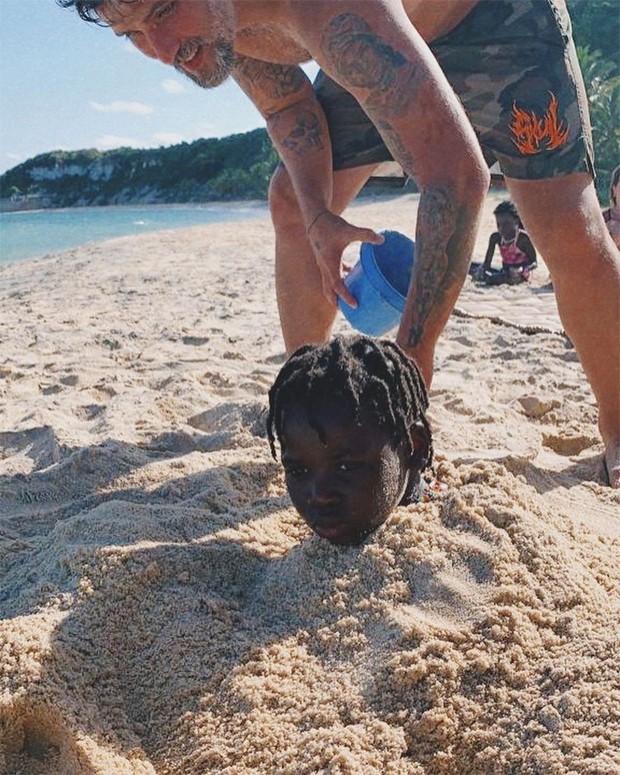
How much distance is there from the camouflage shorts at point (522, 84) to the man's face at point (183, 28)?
→ 0.73m

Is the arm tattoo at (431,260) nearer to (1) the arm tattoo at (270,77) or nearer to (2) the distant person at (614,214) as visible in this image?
(1) the arm tattoo at (270,77)

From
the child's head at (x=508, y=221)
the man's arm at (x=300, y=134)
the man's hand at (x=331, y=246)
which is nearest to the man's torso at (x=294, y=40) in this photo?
the man's arm at (x=300, y=134)

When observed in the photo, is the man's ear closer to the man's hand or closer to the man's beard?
the man's hand

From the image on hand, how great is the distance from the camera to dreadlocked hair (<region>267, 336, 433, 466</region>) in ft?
5.28

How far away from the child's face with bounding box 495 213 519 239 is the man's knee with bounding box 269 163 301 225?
455 cm

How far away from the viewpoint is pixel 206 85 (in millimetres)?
2250

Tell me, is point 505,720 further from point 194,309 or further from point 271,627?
point 194,309

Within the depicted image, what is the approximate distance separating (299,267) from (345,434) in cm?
129

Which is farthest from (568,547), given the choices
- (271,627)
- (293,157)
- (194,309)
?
(194,309)

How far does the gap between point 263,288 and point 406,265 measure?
4277mm

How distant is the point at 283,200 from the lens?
2699 millimetres

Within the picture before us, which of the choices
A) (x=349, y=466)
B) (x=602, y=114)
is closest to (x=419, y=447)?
(x=349, y=466)

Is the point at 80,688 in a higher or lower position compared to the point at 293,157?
lower

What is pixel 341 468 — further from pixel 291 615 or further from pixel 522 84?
pixel 522 84
